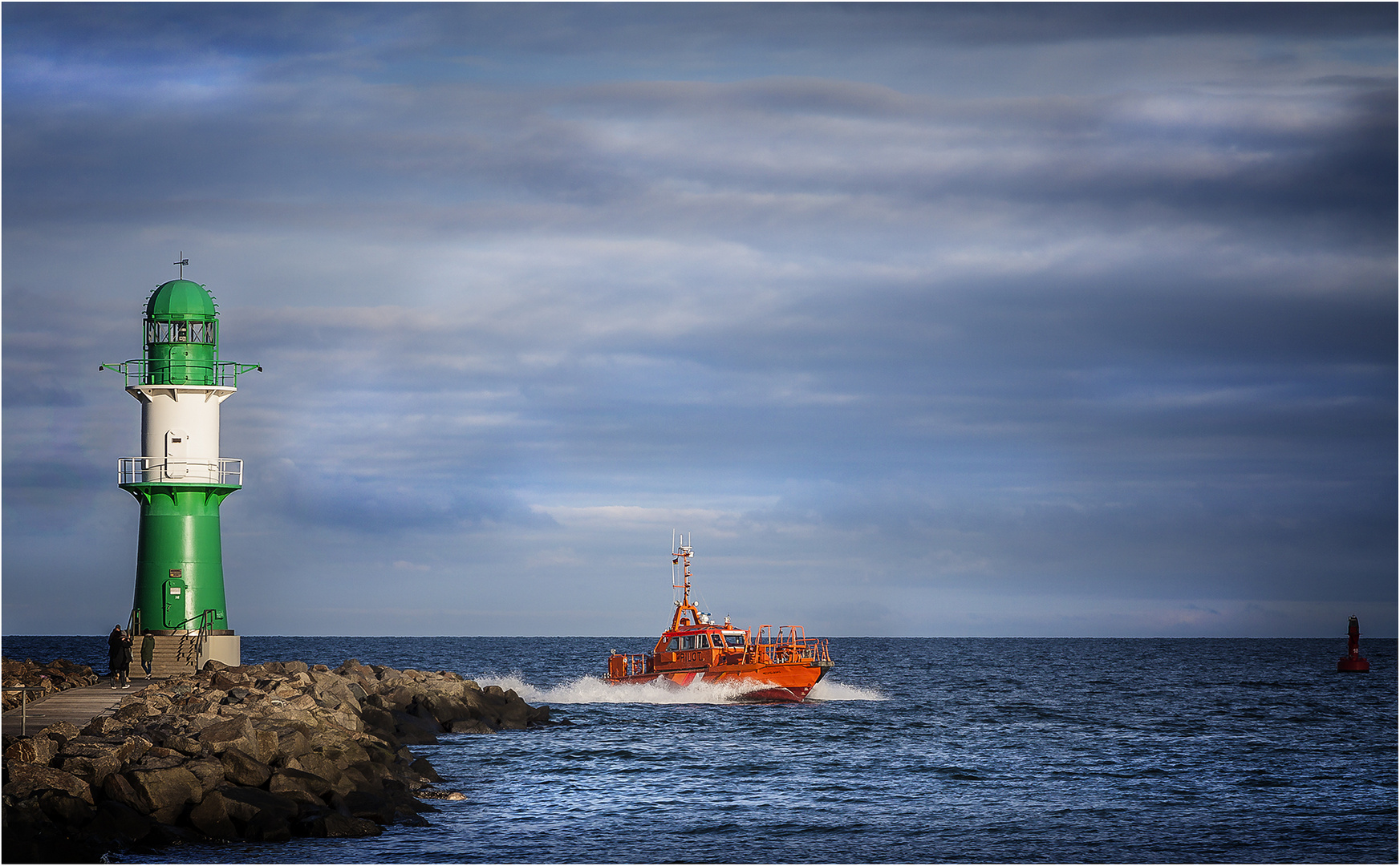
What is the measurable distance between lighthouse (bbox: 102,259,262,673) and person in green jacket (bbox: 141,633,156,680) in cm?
13

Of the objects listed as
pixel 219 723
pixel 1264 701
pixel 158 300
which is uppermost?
pixel 158 300

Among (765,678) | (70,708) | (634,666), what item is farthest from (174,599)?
(765,678)

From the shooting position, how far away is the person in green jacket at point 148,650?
31141mm

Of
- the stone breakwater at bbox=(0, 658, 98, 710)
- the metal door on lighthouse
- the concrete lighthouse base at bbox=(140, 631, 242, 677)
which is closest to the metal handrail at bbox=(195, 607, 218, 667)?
the concrete lighthouse base at bbox=(140, 631, 242, 677)

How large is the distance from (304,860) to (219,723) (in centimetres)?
→ 409

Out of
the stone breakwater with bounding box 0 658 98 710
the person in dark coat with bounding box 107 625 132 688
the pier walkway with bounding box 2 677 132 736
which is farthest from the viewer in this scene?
the person in dark coat with bounding box 107 625 132 688

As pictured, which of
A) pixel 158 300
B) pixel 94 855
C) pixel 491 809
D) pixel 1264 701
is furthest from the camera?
pixel 1264 701

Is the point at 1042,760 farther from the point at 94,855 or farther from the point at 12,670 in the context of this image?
the point at 12,670

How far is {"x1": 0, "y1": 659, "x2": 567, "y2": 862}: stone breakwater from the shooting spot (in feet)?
55.4

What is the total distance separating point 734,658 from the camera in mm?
42000

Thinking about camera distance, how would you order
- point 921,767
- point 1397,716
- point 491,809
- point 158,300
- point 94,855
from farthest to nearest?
point 1397,716 → point 158,300 → point 921,767 → point 491,809 → point 94,855

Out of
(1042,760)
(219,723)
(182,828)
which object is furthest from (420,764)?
(1042,760)

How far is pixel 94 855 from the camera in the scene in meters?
16.5

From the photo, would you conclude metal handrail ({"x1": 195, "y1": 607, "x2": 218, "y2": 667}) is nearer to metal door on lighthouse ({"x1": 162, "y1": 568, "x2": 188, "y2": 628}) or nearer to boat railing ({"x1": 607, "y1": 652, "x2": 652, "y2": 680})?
metal door on lighthouse ({"x1": 162, "y1": 568, "x2": 188, "y2": 628})
